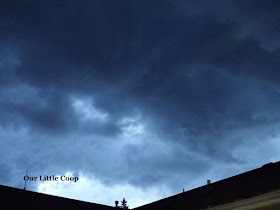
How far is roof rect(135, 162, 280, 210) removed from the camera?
1312cm

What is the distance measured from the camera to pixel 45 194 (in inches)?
688

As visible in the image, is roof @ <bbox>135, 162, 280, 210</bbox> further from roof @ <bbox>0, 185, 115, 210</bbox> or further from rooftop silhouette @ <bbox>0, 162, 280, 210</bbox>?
roof @ <bbox>0, 185, 115, 210</bbox>

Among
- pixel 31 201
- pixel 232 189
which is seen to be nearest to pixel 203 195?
pixel 232 189

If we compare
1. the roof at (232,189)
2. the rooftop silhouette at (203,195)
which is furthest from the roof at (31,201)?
the roof at (232,189)

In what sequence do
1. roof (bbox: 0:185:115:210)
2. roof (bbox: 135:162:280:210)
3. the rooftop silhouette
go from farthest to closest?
roof (bbox: 0:185:115:210) → the rooftop silhouette → roof (bbox: 135:162:280:210)

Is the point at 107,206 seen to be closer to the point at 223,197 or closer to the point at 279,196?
the point at 223,197

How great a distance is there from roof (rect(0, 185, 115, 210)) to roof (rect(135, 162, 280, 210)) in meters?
6.08

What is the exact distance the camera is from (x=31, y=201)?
54.5 ft

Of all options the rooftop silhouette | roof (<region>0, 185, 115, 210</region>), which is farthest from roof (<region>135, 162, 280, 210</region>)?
roof (<region>0, 185, 115, 210</region>)

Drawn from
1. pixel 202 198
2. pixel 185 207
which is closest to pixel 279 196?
pixel 202 198

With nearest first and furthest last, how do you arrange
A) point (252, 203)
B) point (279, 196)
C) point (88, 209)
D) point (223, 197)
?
point (279, 196) → point (252, 203) → point (223, 197) → point (88, 209)

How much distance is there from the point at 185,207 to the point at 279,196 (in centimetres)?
559

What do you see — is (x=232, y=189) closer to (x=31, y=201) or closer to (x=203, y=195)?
(x=203, y=195)

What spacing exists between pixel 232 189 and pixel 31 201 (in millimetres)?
10991
